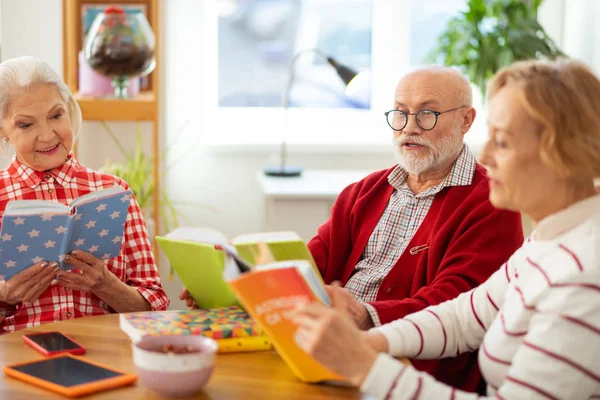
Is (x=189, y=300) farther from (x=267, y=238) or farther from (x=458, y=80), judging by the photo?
(x=458, y=80)

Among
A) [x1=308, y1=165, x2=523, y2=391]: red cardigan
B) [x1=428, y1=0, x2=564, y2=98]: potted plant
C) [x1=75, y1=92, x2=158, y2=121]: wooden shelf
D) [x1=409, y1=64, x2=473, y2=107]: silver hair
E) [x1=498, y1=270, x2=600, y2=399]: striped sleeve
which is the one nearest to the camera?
[x1=498, y1=270, x2=600, y2=399]: striped sleeve

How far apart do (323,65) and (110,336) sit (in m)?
2.91

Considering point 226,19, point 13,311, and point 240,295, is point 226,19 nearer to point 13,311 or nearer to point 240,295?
point 13,311

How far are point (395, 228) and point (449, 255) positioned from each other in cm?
24

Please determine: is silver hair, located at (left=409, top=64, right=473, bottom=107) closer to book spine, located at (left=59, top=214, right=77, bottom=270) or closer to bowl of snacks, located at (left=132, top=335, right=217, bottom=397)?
book spine, located at (left=59, top=214, right=77, bottom=270)

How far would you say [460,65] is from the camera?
3.84 meters

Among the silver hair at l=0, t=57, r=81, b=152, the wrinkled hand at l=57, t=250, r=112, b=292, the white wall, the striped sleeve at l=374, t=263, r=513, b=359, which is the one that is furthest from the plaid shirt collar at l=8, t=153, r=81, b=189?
the white wall

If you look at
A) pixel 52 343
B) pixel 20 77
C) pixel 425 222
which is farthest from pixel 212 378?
pixel 20 77

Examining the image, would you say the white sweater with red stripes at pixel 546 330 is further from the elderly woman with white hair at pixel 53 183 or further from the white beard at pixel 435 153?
the elderly woman with white hair at pixel 53 183

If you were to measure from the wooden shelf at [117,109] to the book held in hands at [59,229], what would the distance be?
5.21 feet

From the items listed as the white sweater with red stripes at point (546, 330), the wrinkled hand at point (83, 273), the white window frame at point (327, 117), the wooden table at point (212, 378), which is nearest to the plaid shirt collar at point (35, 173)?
the wrinkled hand at point (83, 273)

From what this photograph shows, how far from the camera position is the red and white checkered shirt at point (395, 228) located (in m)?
2.00

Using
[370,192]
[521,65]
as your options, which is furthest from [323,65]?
[521,65]

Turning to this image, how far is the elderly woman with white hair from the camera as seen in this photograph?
1.95 meters
